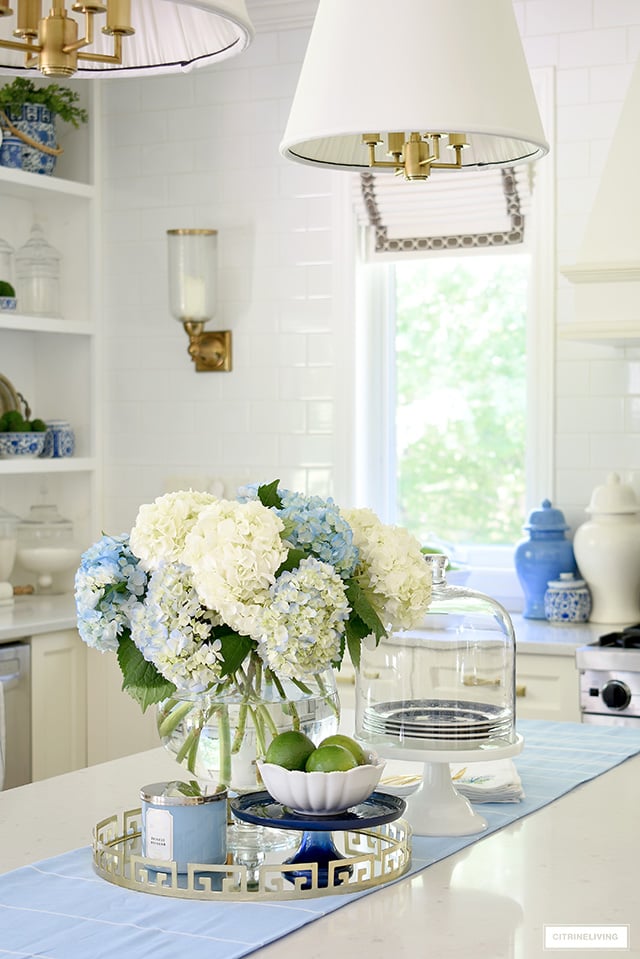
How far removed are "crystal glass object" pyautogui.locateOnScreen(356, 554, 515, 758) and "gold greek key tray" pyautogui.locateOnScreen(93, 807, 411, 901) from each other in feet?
0.85

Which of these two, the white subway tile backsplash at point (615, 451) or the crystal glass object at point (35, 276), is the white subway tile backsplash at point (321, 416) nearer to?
the white subway tile backsplash at point (615, 451)

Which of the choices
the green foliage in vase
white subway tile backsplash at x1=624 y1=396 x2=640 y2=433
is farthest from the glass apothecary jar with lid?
white subway tile backsplash at x1=624 y1=396 x2=640 y2=433

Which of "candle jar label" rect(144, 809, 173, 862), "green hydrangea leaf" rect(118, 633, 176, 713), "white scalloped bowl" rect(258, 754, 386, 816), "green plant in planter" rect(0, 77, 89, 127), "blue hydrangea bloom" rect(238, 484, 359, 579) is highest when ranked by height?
"green plant in planter" rect(0, 77, 89, 127)

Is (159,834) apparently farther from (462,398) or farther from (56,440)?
(56,440)

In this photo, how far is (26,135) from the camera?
4.61m

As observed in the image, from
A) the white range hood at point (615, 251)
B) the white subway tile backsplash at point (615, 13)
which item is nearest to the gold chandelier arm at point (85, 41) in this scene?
the white range hood at point (615, 251)

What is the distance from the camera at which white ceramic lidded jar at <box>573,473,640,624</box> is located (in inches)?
157

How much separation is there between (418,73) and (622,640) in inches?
92.5

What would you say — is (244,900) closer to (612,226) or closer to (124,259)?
(612,226)

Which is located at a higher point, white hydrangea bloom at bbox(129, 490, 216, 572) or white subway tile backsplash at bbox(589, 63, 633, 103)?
white subway tile backsplash at bbox(589, 63, 633, 103)

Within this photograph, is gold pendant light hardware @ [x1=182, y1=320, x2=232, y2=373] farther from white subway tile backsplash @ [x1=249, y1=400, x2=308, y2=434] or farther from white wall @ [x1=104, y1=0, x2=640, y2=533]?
white subway tile backsplash @ [x1=249, y1=400, x2=308, y2=434]

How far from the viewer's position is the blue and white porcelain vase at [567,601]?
406cm

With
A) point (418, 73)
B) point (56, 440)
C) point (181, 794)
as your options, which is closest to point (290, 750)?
point (181, 794)

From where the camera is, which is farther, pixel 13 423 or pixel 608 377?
pixel 13 423
